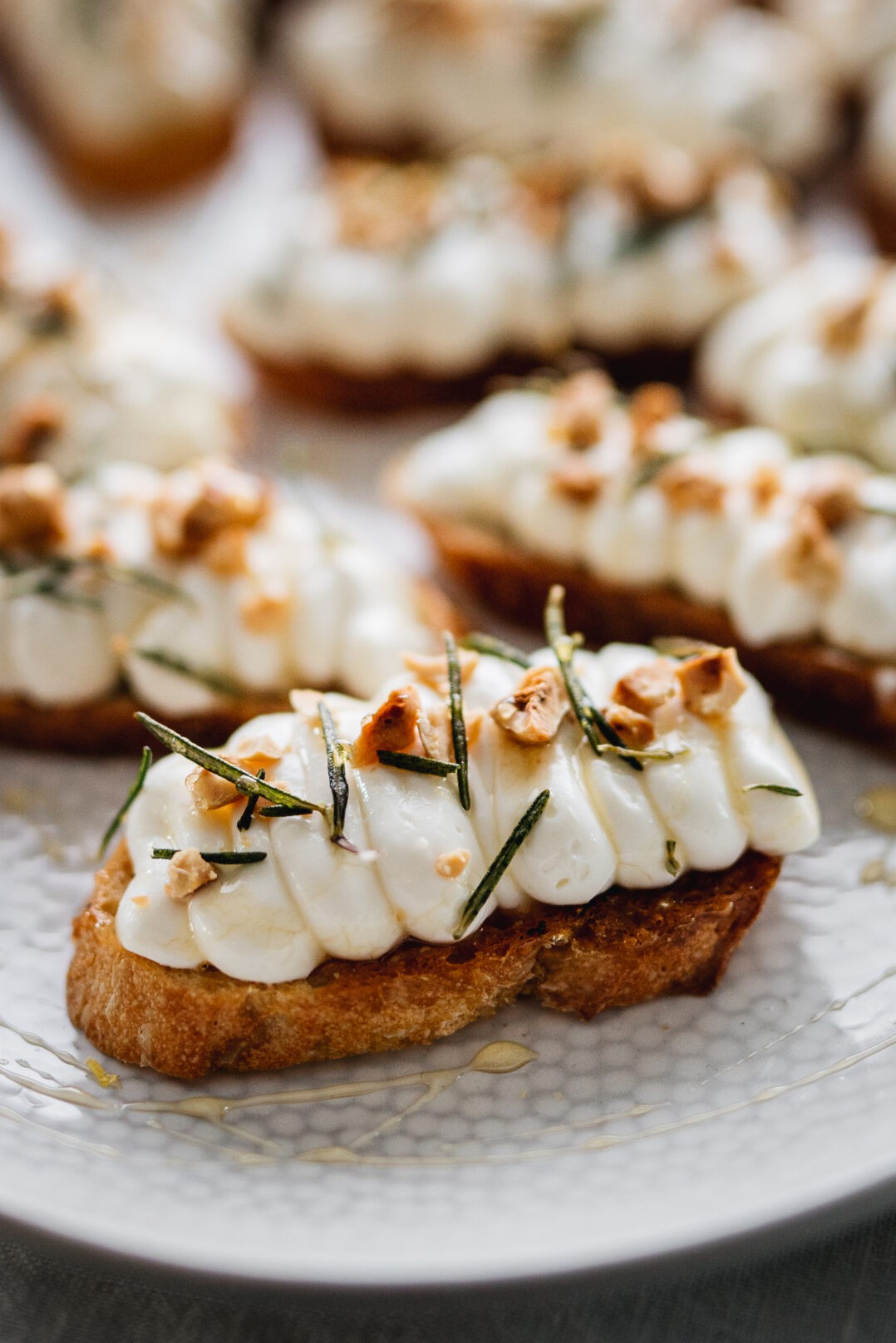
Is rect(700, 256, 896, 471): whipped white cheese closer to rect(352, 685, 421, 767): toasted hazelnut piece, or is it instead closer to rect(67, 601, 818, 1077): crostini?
rect(67, 601, 818, 1077): crostini

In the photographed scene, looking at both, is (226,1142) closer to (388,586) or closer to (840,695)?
(388,586)

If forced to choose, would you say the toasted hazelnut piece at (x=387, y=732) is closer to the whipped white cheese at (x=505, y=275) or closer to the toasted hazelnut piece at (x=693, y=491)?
the toasted hazelnut piece at (x=693, y=491)

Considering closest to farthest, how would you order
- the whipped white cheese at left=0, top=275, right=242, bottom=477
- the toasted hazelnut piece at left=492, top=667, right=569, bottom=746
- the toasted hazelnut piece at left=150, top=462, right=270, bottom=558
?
the toasted hazelnut piece at left=492, top=667, right=569, bottom=746 < the toasted hazelnut piece at left=150, top=462, right=270, bottom=558 < the whipped white cheese at left=0, top=275, right=242, bottom=477

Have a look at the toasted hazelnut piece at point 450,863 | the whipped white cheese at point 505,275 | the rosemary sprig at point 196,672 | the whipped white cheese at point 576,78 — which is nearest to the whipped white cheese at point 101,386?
the whipped white cheese at point 505,275

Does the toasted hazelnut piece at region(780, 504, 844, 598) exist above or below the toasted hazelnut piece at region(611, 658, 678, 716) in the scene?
below

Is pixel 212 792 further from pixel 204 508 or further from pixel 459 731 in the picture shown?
pixel 204 508

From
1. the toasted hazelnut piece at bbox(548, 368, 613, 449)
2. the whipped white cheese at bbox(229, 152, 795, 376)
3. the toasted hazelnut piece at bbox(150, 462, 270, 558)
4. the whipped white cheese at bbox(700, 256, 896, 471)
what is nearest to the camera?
the toasted hazelnut piece at bbox(150, 462, 270, 558)

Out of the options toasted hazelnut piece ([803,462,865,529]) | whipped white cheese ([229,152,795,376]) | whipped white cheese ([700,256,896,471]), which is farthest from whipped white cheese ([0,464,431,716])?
whipped white cheese ([700,256,896,471])
